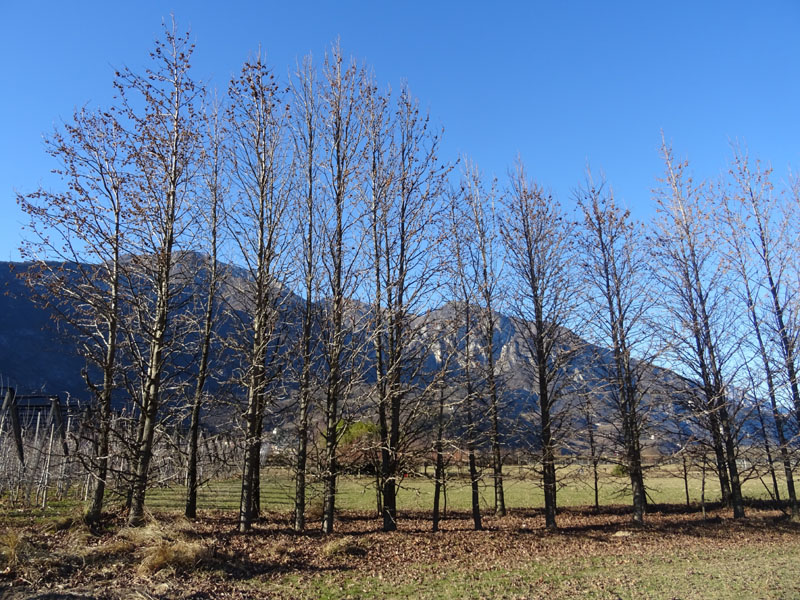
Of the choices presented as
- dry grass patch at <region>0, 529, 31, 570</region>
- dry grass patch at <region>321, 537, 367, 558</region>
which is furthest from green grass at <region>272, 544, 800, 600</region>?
dry grass patch at <region>0, 529, 31, 570</region>

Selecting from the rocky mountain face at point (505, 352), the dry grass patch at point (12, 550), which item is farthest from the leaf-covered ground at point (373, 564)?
the rocky mountain face at point (505, 352)

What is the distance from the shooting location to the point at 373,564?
8.90 meters

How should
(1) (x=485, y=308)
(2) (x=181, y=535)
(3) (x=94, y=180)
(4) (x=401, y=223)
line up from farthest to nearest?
(1) (x=485, y=308) < (4) (x=401, y=223) < (3) (x=94, y=180) < (2) (x=181, y=535)

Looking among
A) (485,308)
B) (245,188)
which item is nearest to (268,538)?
(245,188)

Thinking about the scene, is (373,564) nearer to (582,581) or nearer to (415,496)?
(582,581)

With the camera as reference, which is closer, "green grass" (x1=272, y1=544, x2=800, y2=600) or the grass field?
the grass field

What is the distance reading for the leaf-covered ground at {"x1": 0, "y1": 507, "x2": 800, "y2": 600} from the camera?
7059mm

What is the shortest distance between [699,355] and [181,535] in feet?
52.5

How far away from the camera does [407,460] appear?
11.9 meters

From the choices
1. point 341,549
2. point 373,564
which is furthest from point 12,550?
point 373,564

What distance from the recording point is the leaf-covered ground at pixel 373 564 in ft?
23.2

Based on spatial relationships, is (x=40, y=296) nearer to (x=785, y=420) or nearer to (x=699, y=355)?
(x=699, y=355)

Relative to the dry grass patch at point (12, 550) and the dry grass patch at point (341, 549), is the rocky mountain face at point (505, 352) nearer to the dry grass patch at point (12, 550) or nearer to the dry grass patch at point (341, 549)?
the dry grass patch at point (12, 550)

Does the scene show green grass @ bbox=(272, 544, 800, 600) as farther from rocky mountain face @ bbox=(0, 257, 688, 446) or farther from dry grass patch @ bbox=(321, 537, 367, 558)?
rocky mountain face @ bbox=(0, 257, 688, 446)
